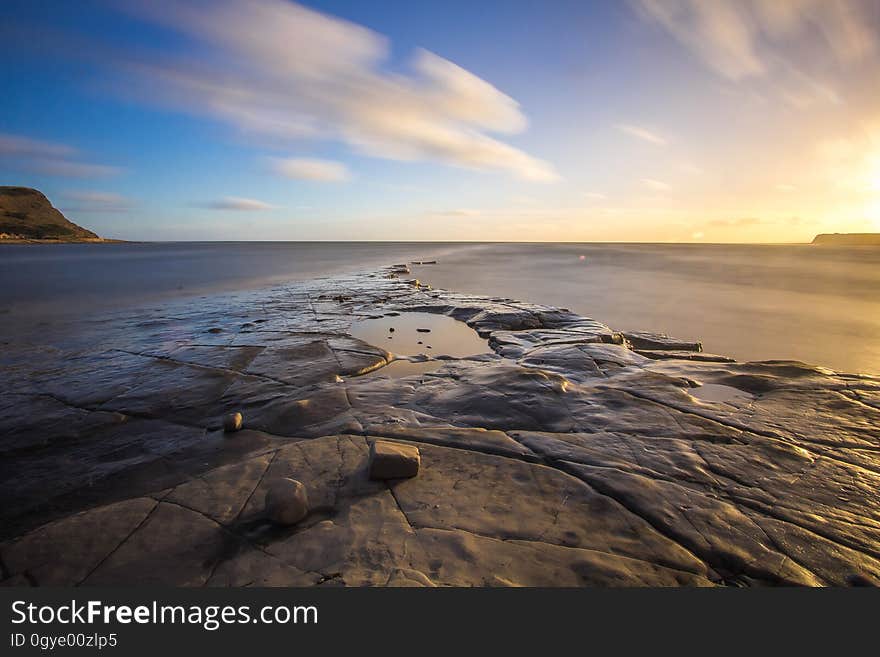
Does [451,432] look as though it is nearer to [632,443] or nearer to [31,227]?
[632,443]

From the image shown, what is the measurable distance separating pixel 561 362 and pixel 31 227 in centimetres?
16421

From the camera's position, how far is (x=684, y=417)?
511 cm

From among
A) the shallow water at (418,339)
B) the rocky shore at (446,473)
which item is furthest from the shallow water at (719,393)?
the shallow water at (418,339)

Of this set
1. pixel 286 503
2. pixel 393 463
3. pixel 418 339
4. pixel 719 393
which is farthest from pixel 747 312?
pixel 286 503

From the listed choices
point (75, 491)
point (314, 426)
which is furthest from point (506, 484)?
point (75, 491)

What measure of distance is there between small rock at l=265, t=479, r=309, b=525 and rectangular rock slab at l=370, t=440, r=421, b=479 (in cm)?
67

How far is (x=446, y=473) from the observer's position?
149 inches

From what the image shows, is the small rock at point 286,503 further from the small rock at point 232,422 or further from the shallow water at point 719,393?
the shallow water at point 719,393

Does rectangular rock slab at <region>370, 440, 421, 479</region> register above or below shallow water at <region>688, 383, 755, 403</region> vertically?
above

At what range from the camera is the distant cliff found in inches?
4286

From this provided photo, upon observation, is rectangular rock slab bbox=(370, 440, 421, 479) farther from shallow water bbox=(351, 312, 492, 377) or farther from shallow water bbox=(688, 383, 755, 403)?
shallow water bbox=(688, 383, 755, 403)

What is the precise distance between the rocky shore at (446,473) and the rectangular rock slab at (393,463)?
7 centimetres

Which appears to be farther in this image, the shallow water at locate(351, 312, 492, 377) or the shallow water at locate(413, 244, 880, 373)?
the shallow water at locate(413, 244, 880, 373)

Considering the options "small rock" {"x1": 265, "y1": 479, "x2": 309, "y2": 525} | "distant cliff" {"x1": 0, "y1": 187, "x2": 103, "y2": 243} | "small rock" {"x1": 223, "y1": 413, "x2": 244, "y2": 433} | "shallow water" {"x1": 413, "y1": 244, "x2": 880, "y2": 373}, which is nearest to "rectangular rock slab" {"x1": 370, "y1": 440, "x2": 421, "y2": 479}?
"small rock" {"x1": 265, "y1": 479, "x2": 309, "y2": 525}
